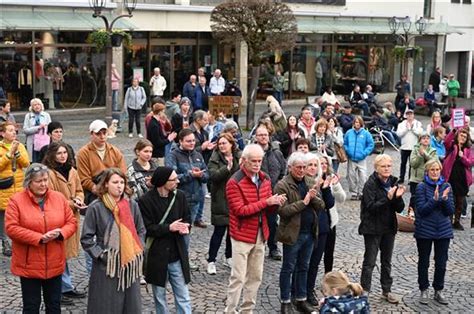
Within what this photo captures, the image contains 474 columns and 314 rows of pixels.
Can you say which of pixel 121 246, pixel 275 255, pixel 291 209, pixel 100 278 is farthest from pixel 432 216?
pixel 100 278

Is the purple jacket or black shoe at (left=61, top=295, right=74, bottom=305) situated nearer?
black shoe at (left=61, top=295, right=74, bottom=305)

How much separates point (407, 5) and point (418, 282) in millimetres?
30512

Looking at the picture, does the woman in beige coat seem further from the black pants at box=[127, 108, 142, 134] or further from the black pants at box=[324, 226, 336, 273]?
the black pants at box=[127, 108, 142, 134]

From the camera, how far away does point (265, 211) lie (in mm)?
7520

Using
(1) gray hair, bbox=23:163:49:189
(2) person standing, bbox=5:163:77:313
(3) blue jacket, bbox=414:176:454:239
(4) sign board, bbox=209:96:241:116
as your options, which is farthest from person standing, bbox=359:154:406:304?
(4) sign board, bbox=209:96:241:116

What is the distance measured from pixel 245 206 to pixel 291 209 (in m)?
0.47

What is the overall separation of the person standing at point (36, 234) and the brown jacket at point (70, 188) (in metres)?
0.83

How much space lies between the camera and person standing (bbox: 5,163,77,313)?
21.6 feet

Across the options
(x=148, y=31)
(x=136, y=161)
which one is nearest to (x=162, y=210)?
(x=136, y=161)

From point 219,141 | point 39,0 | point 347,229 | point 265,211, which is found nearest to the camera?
point 265,211

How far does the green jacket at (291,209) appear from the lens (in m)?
7.47

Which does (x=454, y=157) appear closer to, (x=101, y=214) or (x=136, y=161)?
(x=136, y=161)

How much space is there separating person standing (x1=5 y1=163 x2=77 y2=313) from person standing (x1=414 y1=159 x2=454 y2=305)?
12.7 feet

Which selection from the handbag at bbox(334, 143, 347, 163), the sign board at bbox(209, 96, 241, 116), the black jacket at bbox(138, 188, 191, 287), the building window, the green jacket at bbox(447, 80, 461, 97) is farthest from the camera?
the building window
